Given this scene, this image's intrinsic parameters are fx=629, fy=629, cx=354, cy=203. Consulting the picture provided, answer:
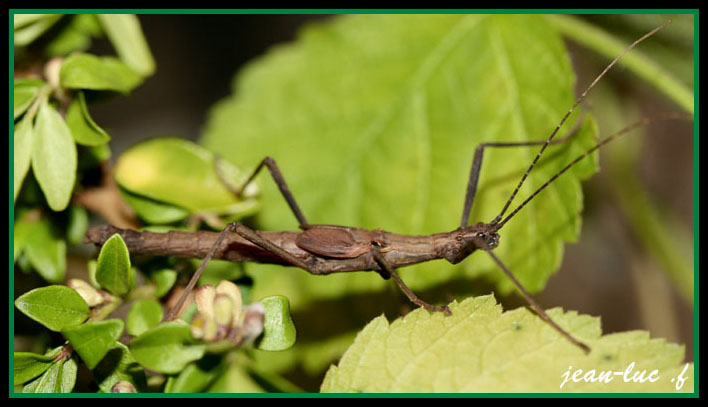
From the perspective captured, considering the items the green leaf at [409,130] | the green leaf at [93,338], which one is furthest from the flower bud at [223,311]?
the green leaf at [409,130]

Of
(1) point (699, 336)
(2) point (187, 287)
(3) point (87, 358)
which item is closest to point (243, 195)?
(2) point (187, 287)

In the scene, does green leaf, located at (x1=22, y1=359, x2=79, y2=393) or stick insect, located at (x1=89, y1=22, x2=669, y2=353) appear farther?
stick insect, located at (x1=89, y1=22, x2=669, y2=353)

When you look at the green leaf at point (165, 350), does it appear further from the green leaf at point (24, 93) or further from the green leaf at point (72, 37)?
the green leaf at point (72, 37)

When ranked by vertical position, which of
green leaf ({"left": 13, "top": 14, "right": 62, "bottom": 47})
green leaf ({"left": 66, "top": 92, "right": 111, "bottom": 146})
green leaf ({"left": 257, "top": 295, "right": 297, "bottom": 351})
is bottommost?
green leaf ({"left": 257, "top": 295, "right": 297, "bottom": 351})

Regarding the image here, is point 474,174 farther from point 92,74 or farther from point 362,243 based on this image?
point 92,74

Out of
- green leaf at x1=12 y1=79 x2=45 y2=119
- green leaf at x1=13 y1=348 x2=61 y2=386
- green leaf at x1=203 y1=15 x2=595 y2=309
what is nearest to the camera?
green leaf at x1=13 y1=348 x2=61 y2=386

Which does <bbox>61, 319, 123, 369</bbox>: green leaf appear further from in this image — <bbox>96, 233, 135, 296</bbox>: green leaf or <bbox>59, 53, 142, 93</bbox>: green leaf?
<bbox>59, 53, 142, 93</bbox>: green leaf

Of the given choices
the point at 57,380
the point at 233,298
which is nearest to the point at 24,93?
the point at 57,380

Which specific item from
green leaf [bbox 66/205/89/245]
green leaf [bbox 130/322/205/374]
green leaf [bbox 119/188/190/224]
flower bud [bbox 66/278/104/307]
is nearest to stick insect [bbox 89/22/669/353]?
green leaf [bbox 66/205/89/245]
